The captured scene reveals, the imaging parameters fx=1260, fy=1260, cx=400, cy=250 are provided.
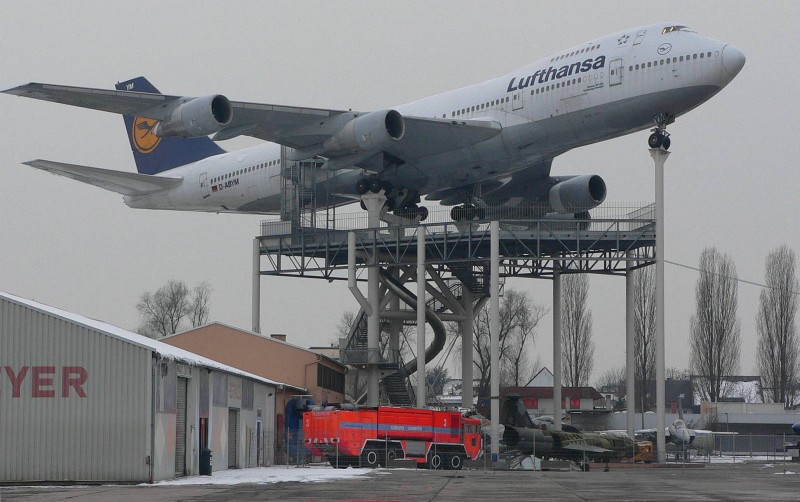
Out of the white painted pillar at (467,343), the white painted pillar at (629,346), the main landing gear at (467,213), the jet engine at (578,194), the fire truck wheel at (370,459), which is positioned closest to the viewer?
the fire truck wheel at (370,459)

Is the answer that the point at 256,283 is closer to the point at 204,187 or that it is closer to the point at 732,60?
the point at 204,187

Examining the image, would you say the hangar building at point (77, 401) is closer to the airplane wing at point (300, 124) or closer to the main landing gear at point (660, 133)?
the airplane wing at point (300, 124)

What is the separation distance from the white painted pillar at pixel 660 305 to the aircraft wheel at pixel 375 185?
1286 centimetres

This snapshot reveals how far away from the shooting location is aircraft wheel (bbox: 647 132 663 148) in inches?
2016

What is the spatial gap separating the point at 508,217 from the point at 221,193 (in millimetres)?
14452

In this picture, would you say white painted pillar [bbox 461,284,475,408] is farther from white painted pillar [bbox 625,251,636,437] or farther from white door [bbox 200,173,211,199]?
white door [bbox 200,173,211,199]

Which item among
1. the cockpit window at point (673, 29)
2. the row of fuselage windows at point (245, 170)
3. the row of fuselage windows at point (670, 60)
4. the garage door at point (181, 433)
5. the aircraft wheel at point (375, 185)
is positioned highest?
the cockpit window at point (673, 29)

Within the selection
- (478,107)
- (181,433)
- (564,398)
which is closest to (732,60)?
(478,107)

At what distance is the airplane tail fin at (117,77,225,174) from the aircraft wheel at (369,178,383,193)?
39.6ft

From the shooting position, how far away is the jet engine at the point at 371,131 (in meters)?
51.8

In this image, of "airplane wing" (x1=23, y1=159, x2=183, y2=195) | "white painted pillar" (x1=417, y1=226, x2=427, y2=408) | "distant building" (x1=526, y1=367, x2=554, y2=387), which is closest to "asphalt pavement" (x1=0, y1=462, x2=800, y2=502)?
"white painted pillar" (x1=417, y1=226, x2=427, y2=408)

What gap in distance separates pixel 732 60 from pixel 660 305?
10993 mm

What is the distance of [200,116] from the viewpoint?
47.5m

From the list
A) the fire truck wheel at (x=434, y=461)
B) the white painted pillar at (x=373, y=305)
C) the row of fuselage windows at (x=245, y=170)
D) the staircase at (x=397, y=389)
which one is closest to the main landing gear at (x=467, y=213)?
the white painted pillar at (x=373, y=305)
